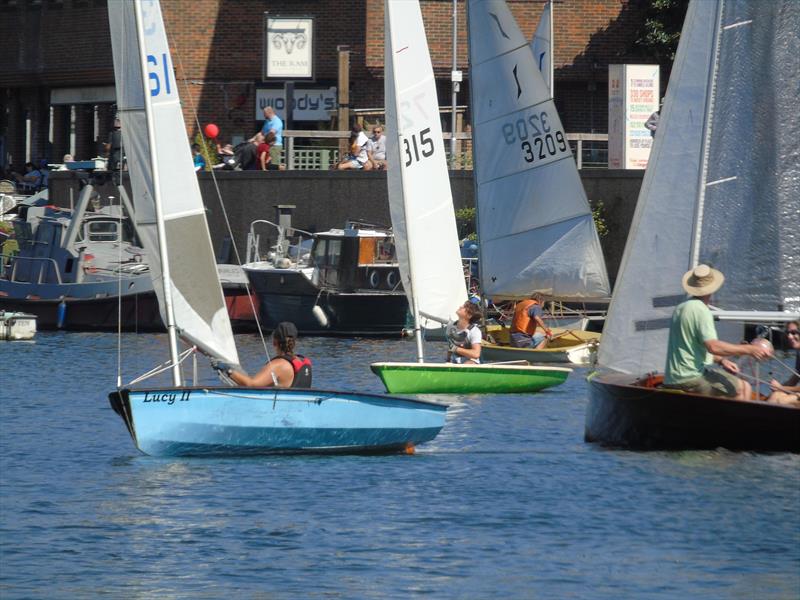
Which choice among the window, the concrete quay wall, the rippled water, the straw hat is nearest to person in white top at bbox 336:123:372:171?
the concrete quay wall

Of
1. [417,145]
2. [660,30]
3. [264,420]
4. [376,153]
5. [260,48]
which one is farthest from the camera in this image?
[260,48]

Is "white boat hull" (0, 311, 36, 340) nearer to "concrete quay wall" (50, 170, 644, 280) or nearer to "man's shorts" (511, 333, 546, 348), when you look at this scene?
"concrete quay wall" (50, 170, 644, 280)

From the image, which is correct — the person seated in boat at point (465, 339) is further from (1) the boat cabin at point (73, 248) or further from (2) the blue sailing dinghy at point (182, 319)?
(1) the boat cabin at point (73, 248)

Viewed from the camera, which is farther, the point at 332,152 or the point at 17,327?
the point at 332,152

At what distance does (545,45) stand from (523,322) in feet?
35.1

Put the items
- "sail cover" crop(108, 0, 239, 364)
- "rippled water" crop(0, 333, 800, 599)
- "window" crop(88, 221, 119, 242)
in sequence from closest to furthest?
1. "rippled water" crop(0, 333, 800, 599)
2. "sail cover" crop(108, 0, 239, 364)
3. "window" crop(88, 221, 119, 242)

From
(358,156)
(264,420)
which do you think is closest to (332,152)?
(358,156)

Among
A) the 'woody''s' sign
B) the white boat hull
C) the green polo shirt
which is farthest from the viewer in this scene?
the 'woody''s' sign

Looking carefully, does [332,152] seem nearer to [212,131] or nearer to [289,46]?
[212,131]

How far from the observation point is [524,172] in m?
27.6

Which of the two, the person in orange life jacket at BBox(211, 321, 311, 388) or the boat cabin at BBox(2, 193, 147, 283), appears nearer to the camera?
the person in orange life jacket at BBox(211, 321, 311, 388)

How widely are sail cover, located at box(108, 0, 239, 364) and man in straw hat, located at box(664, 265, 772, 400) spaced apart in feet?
14.2

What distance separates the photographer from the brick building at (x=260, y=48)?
43375 mm

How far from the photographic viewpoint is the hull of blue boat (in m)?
16.7
